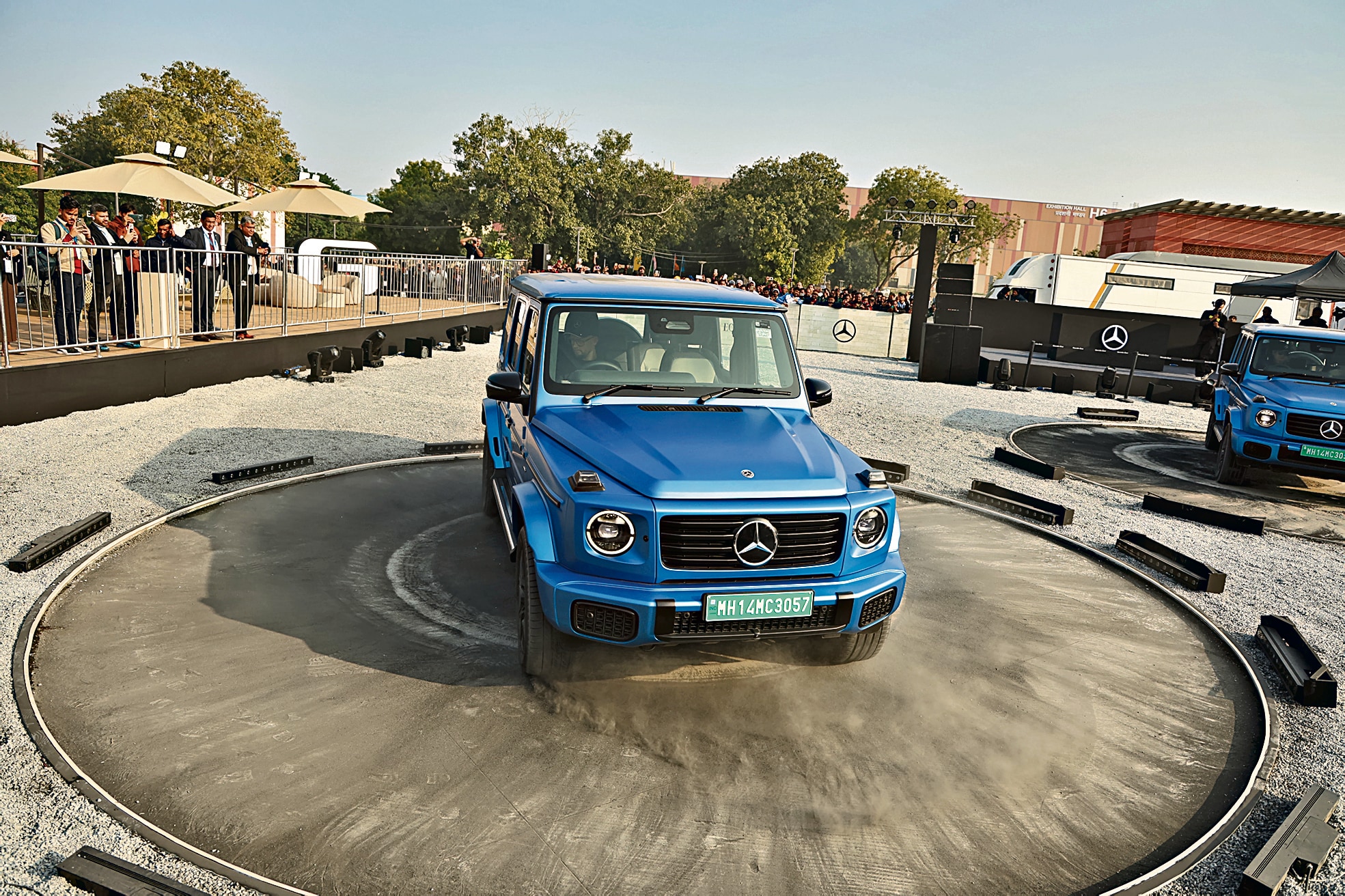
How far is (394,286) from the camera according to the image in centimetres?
1959

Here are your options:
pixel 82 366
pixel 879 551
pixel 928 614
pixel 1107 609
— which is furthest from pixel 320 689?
pixel 82 366

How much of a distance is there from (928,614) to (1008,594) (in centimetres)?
94

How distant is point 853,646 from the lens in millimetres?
4852

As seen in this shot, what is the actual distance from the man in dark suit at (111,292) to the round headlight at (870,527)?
33.7ft

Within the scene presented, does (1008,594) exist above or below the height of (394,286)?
below

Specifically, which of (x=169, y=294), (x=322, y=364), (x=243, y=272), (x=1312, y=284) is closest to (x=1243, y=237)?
(x=1312, y=284)

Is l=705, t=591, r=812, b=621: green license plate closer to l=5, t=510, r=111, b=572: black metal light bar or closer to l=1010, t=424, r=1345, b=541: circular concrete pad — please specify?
l=5, t=510, r=111, b=572: black metal light bar

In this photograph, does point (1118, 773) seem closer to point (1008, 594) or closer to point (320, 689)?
point (1008, 594)

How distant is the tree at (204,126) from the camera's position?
35625 millimetres

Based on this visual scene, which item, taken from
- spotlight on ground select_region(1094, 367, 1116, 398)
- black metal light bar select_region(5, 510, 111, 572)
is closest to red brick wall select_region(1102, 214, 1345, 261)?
spotlight on ground select_region(1094, 367, 1116, 398)

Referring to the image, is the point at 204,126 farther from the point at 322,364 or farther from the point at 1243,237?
the point at 1243,237

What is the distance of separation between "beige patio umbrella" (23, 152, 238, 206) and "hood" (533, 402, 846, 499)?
43.8ft

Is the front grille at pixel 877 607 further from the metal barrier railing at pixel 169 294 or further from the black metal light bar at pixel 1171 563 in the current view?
the metal barrier railing at pixel 169 294

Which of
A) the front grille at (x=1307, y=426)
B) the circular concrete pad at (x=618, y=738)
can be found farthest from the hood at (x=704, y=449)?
the front grille at (x=1307, y=426)
